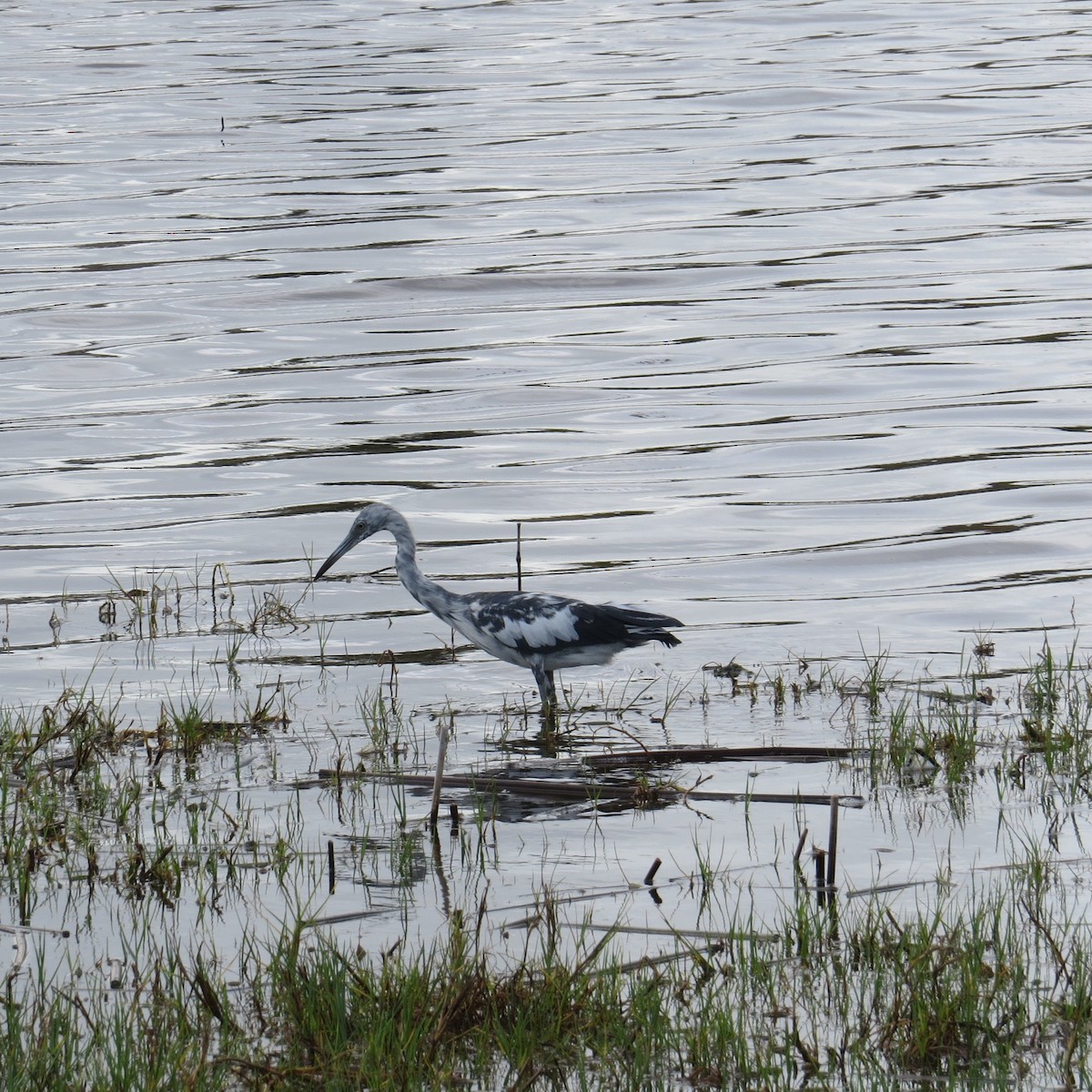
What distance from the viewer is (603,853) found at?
6715 millimetres

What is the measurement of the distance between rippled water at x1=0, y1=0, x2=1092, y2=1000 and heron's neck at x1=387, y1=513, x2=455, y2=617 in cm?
44

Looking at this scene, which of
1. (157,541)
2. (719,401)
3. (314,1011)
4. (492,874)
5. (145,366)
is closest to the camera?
(314,1011)

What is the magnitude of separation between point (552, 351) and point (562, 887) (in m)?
11.4

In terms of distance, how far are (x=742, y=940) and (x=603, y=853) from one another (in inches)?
54.4

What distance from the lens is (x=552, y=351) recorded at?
17344 millimetres

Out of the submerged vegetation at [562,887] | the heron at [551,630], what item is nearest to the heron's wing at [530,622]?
the heron at [551,630]

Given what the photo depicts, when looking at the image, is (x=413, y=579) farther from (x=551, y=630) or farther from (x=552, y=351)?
(x=552, y=351)

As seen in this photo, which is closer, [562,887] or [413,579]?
[562,887]

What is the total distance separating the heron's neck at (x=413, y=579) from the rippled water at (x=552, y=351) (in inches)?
17.2

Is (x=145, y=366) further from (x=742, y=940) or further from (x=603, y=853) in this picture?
(x=742, y=940)

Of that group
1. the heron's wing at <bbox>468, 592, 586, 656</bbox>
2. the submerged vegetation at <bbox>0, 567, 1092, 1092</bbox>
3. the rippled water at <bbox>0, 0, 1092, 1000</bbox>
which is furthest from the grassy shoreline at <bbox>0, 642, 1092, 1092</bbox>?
the heron's wing at <bbox>468, 592, 586, 656</bbox>

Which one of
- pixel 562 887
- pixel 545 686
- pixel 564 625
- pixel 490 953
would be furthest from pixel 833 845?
pixel 545 686

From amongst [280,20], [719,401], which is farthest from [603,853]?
[280,20]

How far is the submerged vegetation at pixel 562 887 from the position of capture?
4867mm
